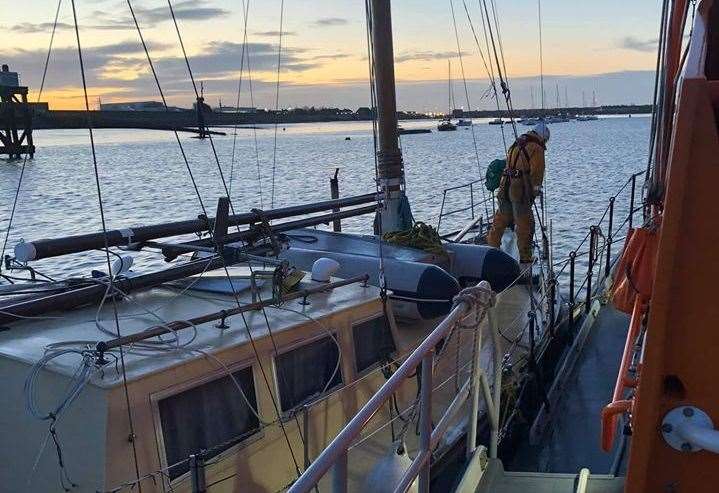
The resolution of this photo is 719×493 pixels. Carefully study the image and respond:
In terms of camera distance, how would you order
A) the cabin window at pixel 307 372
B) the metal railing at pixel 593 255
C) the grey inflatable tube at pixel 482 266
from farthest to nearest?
the metal railing at pixel 593 255 → the grey inflatable tube at pixel 482 266 → the cabin window at pixel 307 372

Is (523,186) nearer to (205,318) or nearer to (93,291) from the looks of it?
(205,318)

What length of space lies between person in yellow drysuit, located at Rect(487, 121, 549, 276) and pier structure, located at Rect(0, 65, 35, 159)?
194 feet

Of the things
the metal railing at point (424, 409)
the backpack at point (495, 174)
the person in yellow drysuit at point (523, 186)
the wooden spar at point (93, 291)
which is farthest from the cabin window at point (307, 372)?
the backpack at point (495, 174)

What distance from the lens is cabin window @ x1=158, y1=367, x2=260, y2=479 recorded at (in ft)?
15.9

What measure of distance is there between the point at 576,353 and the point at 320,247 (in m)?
3.84

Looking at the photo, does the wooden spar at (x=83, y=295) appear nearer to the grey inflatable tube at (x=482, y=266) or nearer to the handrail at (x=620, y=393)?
the handrail at (x=620, y=393)

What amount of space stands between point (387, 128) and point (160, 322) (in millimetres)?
5873

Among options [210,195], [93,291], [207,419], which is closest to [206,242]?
[93,291]

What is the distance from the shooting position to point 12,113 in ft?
222

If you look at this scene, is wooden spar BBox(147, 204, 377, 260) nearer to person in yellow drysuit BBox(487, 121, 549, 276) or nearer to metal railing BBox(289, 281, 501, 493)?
metal railing BBox(289, 281, 501, 493)

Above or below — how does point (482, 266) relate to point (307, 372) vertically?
below

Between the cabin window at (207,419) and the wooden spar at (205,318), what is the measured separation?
47 cm

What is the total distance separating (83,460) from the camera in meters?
4.56

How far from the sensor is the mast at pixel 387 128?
10125 millimetres
